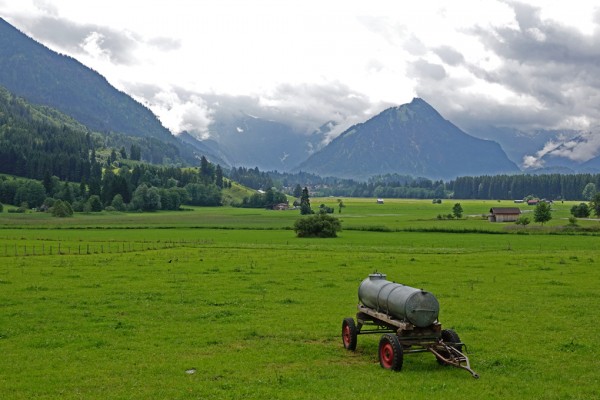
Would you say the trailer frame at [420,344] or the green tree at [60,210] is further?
the green tree at [60,210]

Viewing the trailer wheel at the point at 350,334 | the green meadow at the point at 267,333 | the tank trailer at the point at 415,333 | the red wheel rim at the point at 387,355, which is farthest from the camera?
the trailer wheel at the point at 350,334

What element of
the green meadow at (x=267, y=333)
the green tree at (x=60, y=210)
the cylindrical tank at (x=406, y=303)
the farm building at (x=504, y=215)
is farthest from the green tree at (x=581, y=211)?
the cylindrical tank at (x=406, y=303)

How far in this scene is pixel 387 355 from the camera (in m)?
19.6

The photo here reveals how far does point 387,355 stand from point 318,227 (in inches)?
3706

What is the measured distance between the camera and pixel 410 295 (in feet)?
62.7

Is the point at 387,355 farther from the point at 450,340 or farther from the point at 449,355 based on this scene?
the point at 450,340

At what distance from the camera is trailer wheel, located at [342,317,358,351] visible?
21.9 meters

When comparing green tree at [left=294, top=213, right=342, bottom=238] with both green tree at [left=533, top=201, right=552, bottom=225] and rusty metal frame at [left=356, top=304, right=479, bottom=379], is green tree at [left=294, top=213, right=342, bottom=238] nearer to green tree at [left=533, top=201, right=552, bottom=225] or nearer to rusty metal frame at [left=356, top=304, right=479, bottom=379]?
green tree at [left=533, top=201, right=552, bottom=225]

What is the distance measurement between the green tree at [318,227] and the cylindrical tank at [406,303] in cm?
9174

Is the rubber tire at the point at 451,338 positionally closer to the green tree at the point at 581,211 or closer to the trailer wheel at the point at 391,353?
the trailer wheel at the point at 391,353

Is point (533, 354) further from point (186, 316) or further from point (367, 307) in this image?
point (186, 316)

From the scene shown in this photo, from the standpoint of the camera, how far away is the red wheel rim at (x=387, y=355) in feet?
63.2

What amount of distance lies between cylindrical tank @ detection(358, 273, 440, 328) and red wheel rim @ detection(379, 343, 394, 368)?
3.68 ft

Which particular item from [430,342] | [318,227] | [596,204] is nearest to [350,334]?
[430,342]
